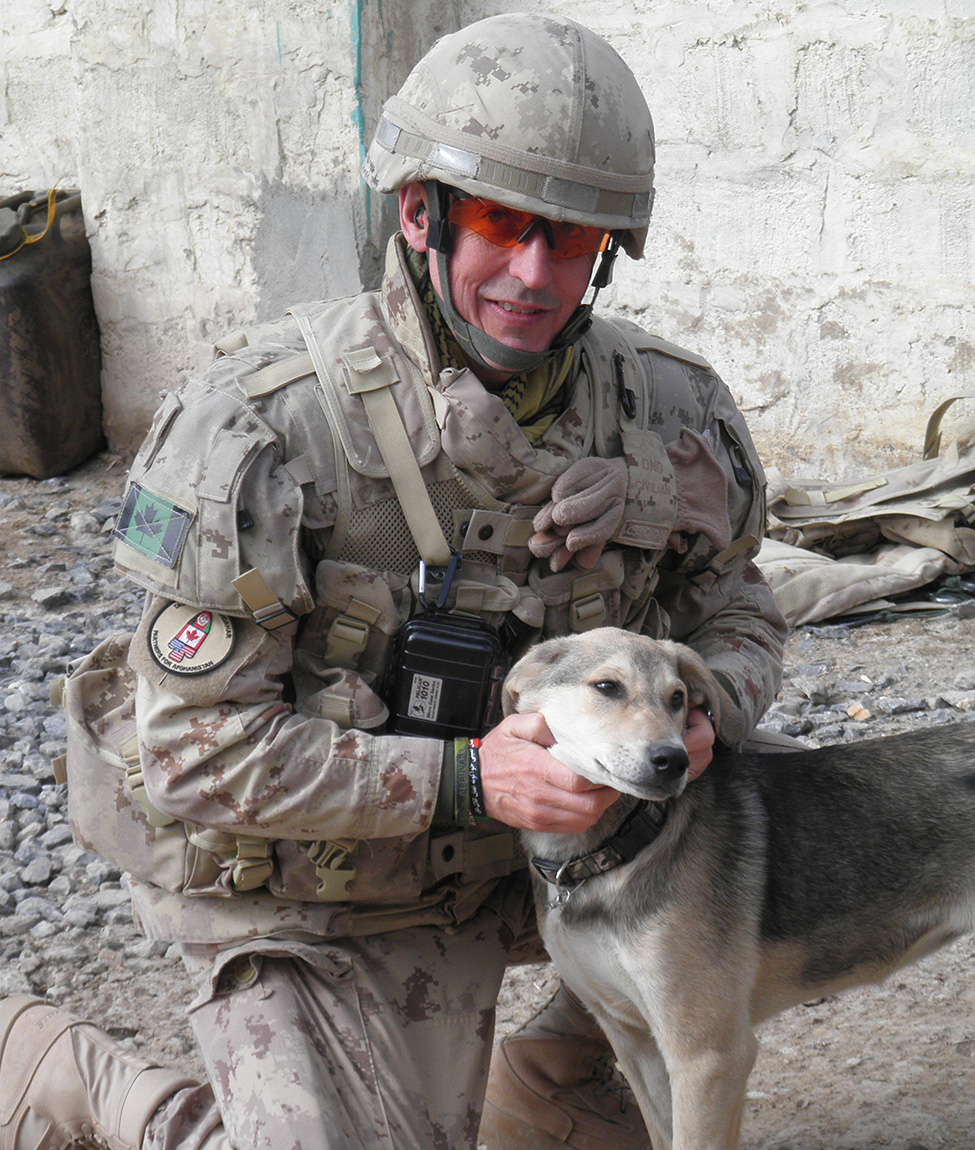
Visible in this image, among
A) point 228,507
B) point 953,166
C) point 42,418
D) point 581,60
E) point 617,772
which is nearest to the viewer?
point 617,772

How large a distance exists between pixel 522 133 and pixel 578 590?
979 mm

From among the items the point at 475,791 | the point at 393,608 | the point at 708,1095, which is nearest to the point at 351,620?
the point at 393,608

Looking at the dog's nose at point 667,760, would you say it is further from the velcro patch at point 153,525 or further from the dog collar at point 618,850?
the velcro patch at point 153,525

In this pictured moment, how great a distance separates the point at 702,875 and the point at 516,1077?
3.27 ft

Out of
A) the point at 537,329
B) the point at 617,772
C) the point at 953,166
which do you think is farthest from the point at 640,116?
the point at 953,166

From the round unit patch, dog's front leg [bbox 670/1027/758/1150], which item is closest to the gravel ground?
dog's front leg [bbox 670/1027/758/1150]

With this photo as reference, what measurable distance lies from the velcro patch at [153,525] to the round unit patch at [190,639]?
4.7 inches

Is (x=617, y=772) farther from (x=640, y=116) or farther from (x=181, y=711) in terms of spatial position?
(x=640, y=116)

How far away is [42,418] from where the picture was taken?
7113mm

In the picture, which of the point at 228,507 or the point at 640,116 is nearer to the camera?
the point at 228,507

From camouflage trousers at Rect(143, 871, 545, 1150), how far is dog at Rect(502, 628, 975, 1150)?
0.26 m

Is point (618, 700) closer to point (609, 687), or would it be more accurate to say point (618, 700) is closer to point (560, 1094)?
point (609, 687)

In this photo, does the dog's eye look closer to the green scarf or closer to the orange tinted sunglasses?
the green scarf

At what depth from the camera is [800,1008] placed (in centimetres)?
340
